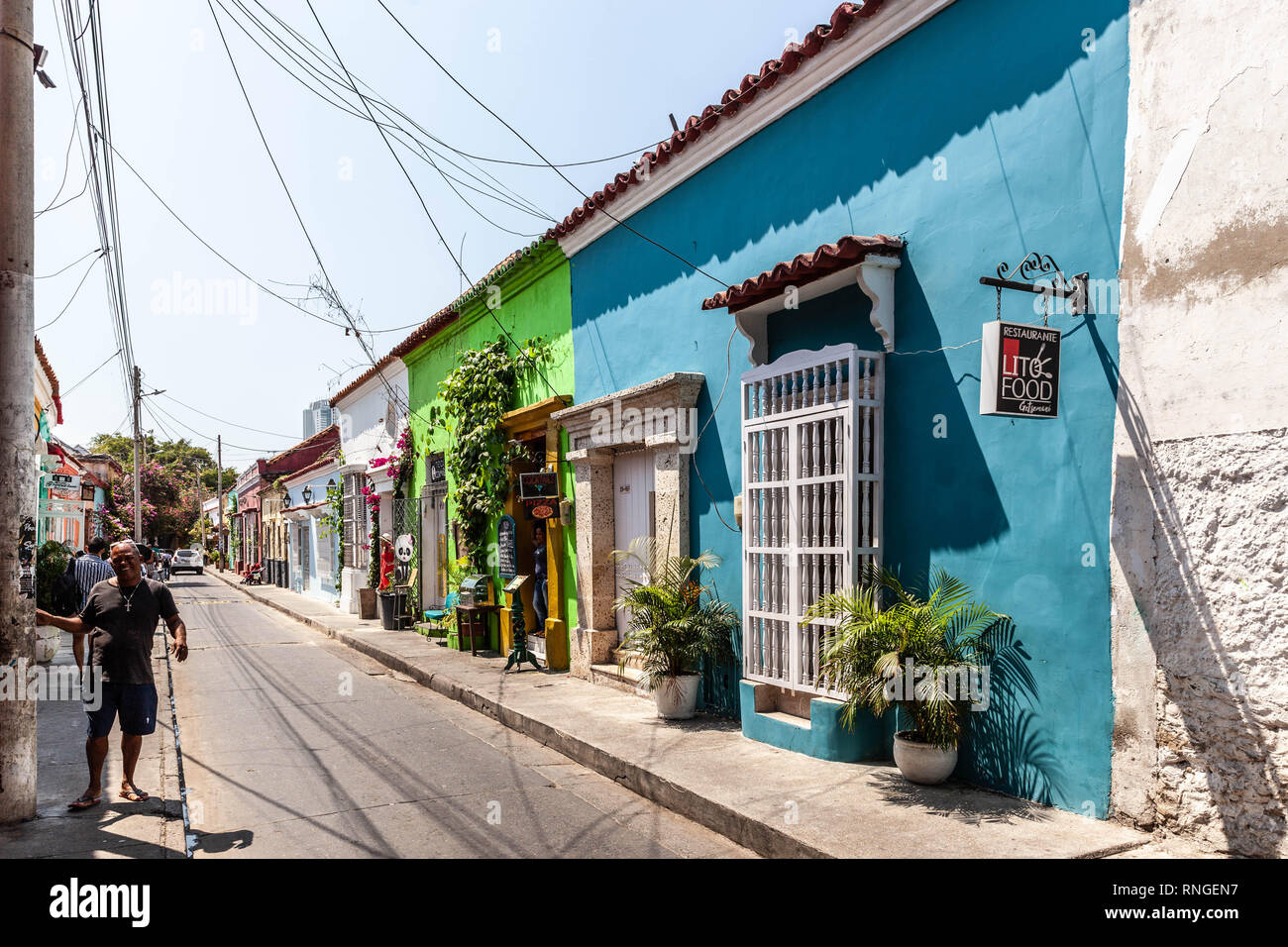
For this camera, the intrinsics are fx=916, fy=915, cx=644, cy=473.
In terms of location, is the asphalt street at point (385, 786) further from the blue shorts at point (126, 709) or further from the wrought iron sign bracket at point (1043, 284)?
the wrought iron sign bracket at point (1043, 284)

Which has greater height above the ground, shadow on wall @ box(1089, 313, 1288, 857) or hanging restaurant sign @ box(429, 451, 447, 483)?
hanging restaurant sign @ box(429, 451, 447, 483)

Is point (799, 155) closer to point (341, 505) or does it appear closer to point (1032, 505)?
point (1032, 505)

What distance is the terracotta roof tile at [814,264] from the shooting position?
606 cm

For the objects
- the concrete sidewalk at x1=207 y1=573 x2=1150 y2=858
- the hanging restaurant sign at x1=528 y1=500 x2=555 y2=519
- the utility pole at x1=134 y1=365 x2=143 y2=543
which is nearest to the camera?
the concrete sidewalk at x1=207 y1=573 x2=1150 y2=858

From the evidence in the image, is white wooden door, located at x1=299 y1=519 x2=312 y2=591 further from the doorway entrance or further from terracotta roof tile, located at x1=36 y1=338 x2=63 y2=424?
the doorway entrance

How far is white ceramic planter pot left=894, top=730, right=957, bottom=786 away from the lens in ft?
18.0

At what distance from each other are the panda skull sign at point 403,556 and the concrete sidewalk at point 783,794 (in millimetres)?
8188

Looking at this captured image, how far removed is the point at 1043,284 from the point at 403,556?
14208 millimetres

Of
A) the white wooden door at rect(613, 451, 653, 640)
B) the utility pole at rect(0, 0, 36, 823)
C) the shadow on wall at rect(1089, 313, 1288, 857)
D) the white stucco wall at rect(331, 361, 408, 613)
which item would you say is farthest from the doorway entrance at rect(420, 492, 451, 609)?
the shadow on wall at rect(1089, 313, 1288, 857)

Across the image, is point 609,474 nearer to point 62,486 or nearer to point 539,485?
point 539,485

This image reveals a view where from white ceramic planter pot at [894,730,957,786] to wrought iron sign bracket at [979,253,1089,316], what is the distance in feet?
8.71

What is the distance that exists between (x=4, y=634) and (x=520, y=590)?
23.2 feet

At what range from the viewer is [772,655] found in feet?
23.0

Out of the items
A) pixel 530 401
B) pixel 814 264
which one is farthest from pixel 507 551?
pixel 814 264
